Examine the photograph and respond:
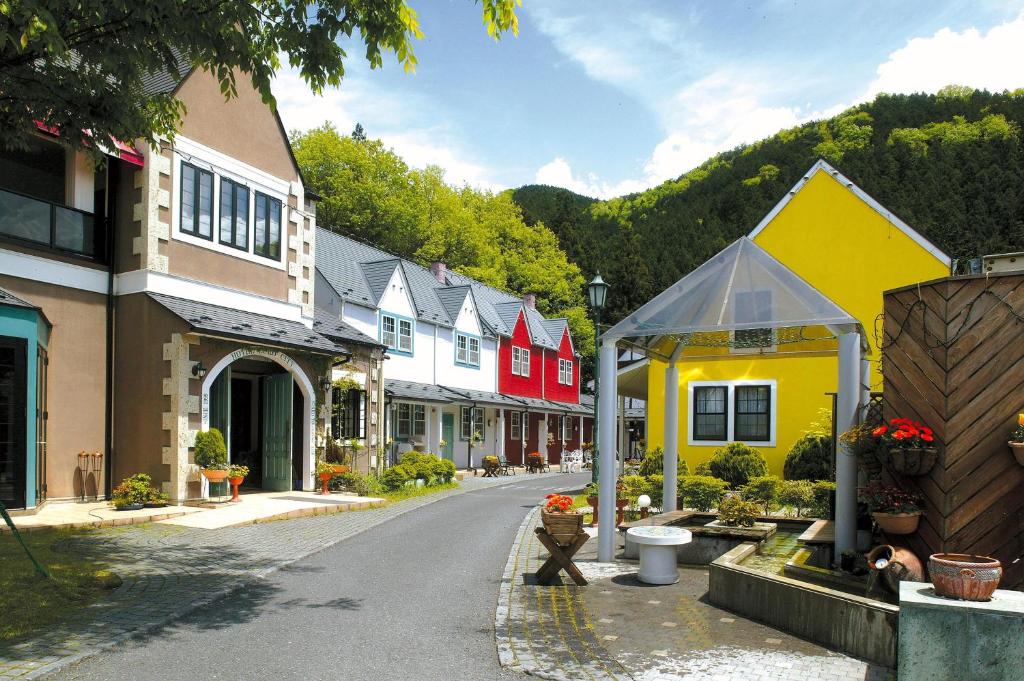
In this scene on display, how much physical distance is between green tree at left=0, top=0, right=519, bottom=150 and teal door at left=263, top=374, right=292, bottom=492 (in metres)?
9.77

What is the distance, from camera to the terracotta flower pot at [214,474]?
585 inches

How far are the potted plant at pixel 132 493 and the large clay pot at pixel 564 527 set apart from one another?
28.7 ft

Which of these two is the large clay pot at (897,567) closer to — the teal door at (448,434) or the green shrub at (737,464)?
the green shrub at (737,464)

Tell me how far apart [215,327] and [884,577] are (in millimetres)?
12514

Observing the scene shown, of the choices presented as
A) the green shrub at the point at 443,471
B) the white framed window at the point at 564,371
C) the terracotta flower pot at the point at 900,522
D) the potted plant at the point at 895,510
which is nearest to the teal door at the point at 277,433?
the green shrub at the point at 443,471

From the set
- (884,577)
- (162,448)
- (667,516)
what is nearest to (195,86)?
(162,448)

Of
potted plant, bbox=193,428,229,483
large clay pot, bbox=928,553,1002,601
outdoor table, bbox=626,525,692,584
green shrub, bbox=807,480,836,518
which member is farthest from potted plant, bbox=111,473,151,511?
large clay pot, bbox=928,553,1002,601

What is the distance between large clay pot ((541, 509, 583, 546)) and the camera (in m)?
8.98

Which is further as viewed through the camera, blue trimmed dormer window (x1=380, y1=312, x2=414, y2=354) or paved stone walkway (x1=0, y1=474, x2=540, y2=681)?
blue trimmed dormer window (x1=380, y1=312, x2=414, y2=354)

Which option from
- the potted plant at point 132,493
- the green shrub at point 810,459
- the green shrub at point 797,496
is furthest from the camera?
the green shrub at point 810,459

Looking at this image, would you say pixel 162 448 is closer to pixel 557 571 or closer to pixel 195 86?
pixel 195 86

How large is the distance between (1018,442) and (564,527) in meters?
4.66

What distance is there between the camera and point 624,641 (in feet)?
22.3

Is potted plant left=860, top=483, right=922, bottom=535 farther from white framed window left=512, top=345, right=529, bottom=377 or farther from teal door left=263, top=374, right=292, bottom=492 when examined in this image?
white framed window left=512, top=345, right=529, bottom=377
